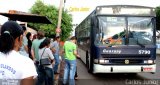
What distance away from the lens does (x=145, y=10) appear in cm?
1305

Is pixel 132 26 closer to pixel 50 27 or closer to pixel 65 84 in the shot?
pixel 65 84

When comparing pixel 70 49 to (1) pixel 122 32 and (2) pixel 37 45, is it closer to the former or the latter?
(2) pixel 37 45

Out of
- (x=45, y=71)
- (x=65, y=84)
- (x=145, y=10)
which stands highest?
(x=145, y=10)

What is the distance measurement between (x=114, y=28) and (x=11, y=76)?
987cm

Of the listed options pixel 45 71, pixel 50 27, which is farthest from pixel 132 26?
pixel 50 27

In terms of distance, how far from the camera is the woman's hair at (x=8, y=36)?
2.97 m

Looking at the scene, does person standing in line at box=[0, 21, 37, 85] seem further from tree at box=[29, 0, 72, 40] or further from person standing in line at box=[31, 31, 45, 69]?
tree at box=[29, 0, 72, 40]

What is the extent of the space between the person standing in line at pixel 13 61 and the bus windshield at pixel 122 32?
9621mm

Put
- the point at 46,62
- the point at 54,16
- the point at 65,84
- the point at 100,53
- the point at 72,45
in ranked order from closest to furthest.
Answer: the point at 46,62
the point at 72,45
the point at 65,84
the point at 100,53
the point at 54,16

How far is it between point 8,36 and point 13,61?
22 cm

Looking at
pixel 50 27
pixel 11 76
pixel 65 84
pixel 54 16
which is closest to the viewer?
pixel 11 76

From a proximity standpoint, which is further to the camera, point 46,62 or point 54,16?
point 54,16
